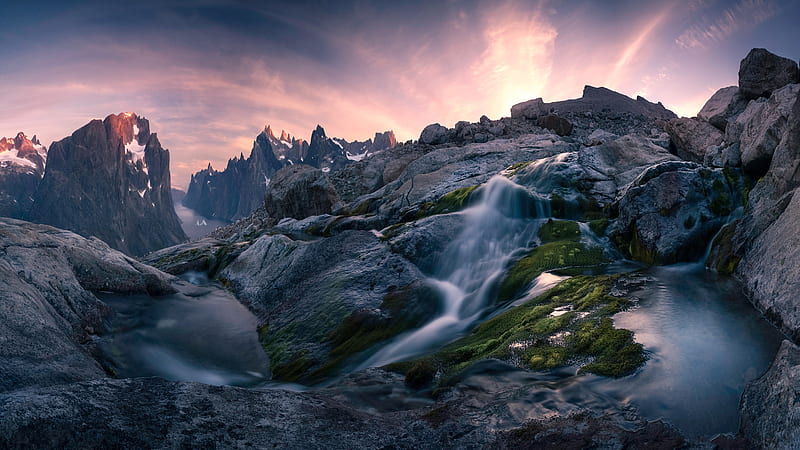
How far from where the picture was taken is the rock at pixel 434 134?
5100cm

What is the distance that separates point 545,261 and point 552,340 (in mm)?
7267

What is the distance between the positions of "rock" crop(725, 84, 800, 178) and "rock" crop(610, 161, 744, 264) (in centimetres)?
100

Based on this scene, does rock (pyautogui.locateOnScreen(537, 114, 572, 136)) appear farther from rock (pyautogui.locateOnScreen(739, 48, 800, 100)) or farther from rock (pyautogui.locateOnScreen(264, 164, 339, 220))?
rock (pyautogui.locateOnScreen(264, 164, 339, 220))

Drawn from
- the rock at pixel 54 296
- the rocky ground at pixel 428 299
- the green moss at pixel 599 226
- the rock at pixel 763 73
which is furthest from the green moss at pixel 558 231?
the rock at pixel 54 296

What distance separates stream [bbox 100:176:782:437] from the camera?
671 cm

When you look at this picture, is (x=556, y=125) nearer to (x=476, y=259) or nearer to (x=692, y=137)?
(x=692, y=137)

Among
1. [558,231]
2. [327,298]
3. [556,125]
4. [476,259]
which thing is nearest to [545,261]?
[476,259]

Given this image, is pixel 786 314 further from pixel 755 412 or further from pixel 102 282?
pixel 102 282

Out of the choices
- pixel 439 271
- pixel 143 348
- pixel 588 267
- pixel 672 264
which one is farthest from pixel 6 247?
pixel 672 264

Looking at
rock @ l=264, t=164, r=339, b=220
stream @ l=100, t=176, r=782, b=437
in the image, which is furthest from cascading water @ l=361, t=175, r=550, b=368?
rock @ l=264, t=164, r=339, b=220

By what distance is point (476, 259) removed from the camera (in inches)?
707

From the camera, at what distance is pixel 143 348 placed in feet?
42.2

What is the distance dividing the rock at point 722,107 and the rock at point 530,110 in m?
30.3

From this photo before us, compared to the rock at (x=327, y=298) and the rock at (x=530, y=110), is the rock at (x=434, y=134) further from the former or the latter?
the rock at (x=327, y=298)
